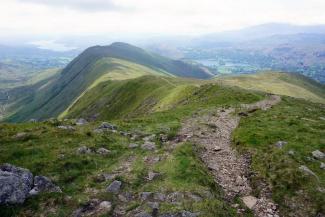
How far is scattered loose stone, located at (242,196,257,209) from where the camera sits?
23625 mm

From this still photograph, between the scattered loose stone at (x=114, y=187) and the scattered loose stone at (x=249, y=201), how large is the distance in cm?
A: 892

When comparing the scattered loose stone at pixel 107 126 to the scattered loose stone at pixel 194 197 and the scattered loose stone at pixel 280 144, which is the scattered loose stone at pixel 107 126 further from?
the scattered loose stone at pixel 194 197

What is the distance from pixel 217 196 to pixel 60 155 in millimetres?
13129

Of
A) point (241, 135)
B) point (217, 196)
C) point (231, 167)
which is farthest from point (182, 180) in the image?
point (241, 135)

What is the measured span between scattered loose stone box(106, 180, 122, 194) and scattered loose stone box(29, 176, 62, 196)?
11.1 feet

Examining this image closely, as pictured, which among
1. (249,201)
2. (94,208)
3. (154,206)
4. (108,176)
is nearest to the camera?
(154,206)

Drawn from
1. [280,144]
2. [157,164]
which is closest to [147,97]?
[280,144]

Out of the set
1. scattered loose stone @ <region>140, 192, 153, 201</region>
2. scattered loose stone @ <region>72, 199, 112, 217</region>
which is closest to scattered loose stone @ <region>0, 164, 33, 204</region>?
scattered loose stone @ <region>72, 199, 112, 217</region>

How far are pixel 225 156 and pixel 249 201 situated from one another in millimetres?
8104

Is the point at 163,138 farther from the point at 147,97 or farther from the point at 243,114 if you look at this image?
the point at 147,97

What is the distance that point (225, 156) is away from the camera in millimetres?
31953

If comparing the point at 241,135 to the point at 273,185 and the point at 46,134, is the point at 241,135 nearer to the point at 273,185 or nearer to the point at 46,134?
the point at 273,185

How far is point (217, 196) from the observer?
2362 cm

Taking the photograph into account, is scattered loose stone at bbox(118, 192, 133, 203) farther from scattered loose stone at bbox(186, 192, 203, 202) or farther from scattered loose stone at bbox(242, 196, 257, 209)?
scattered loose stone at bbox(242, 196, 257, 209)
